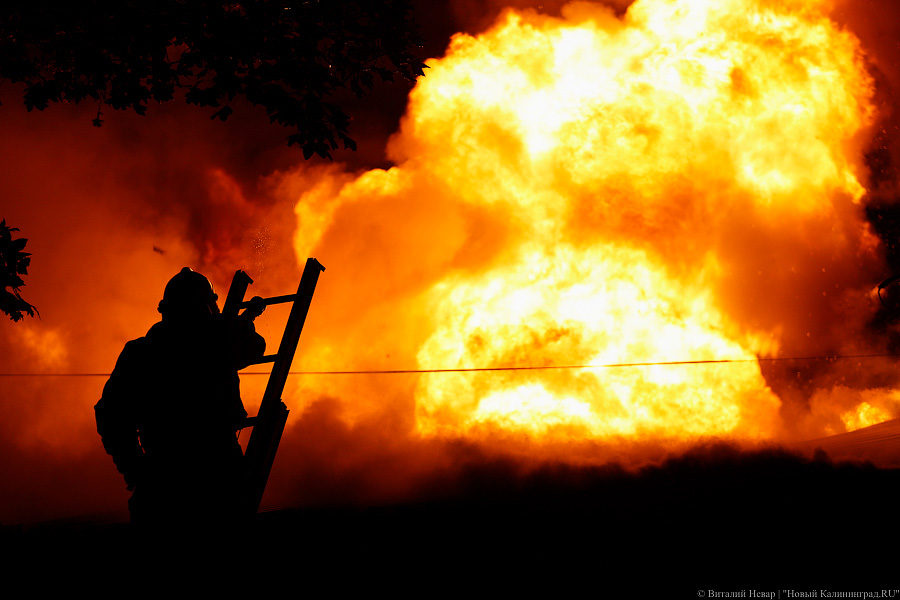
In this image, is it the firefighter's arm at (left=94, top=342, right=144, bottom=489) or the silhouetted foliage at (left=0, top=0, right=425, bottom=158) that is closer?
the firefighter's arm at (left=94, top=342, right=144, bottom=489)

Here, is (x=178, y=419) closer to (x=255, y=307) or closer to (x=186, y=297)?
(x=186, y=297)

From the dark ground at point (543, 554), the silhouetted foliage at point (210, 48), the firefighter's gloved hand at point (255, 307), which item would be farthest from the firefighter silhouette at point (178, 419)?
the silhouetted foliage at point (210, 48)

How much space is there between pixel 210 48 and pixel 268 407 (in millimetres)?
3577

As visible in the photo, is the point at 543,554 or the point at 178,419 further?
the point at 543,554

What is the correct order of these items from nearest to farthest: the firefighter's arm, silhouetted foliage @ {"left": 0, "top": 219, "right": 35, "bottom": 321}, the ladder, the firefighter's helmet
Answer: the firefighter's arm, the firefighter's helmet, the ladder, silhouetted foliage @ {"left": 0, "top": 219, "right": 35, "bottom": 321}

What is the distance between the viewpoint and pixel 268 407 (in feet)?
12.1

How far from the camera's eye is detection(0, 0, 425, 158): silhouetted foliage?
5.25 m

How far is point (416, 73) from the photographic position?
247 inches

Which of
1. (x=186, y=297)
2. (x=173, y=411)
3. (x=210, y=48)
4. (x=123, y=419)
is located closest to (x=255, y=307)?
(x=186, y=297)

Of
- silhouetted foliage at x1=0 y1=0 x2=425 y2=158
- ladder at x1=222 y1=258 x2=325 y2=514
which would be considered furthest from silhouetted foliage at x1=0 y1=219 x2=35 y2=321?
ladder at x1=222 y1=258 x2=325 y2=514

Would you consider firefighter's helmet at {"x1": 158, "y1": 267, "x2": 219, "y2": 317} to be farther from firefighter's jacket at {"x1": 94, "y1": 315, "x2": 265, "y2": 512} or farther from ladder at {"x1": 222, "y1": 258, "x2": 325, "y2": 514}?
ladder at {"x1": 222, "y1": 258, "x2": 325, "y2": 514}

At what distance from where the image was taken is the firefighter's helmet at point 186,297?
10.6 ft

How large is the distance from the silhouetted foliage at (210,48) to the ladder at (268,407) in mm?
2241

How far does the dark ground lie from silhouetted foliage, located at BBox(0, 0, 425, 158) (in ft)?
12.7
